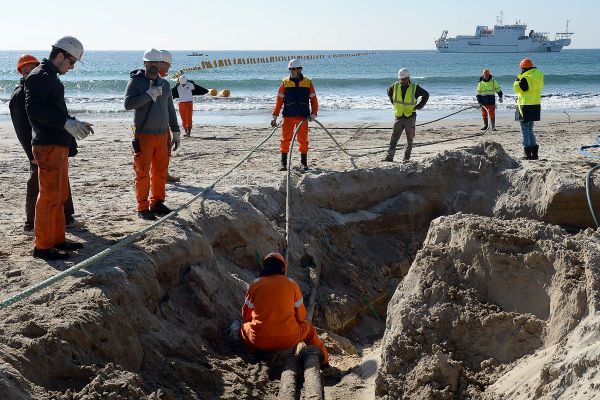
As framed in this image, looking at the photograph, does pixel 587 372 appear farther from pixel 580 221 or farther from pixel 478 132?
pixel 478 132

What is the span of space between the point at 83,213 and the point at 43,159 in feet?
8.24

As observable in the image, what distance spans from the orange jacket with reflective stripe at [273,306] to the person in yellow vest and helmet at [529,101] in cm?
780

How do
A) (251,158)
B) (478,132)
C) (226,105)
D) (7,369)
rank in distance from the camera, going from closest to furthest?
(7,369)
(251,158)
(478,132)
(226,105)

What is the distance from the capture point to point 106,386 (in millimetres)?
5203

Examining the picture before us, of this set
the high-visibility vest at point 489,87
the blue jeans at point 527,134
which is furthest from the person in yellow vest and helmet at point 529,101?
the high-visibility vest at point 489,87

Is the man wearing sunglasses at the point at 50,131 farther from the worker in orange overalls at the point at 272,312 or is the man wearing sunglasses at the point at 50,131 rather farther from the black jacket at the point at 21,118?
the worker in orange overalls at the point at 272,312

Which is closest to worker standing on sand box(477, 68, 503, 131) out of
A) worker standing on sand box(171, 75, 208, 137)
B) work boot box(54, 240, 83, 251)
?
worker standing on sand box(171, 75, 208, 137)

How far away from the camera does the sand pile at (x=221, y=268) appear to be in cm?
553

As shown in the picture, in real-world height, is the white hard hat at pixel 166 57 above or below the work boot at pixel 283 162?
above

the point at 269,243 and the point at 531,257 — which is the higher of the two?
the point at 531,257

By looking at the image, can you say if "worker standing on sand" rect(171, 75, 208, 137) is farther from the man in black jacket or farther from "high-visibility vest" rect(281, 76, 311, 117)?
the man in black jacket

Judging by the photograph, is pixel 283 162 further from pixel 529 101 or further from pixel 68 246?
pixel 68 246

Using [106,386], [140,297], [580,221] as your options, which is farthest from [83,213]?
[580,221]

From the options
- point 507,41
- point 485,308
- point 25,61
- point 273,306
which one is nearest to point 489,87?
point 25,61
